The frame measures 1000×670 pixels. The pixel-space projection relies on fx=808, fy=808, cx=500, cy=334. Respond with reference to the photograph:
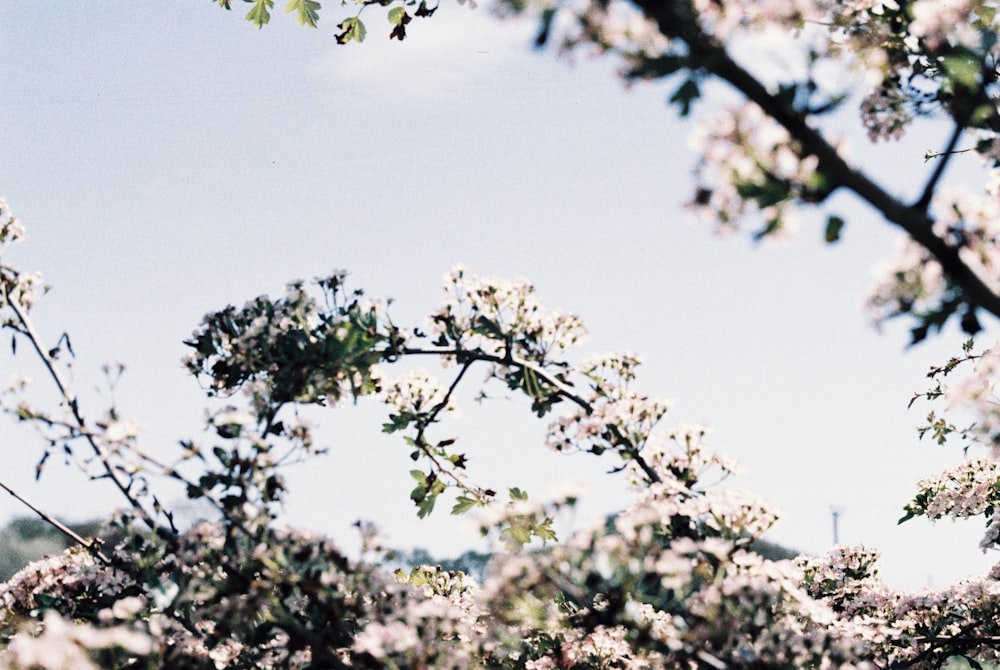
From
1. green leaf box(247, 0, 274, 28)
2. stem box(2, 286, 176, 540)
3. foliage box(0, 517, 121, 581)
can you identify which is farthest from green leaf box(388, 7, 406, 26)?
foliage box(0, 517, 121, 581)

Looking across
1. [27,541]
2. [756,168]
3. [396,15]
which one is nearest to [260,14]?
[396,15]

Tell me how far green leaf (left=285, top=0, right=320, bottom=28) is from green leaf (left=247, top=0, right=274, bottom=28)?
257 mm

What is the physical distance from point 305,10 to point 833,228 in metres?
4.60

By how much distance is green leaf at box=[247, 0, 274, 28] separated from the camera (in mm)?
6016

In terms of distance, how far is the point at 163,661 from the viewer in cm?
312

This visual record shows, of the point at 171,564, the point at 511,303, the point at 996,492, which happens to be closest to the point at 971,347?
the point at 996,492

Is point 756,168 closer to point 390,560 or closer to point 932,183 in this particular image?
point 932,183

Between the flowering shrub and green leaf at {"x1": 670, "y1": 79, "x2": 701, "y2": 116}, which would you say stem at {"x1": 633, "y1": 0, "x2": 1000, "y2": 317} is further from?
the flowering shrub

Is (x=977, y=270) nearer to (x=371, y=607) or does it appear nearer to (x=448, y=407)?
(x=371, y=607)

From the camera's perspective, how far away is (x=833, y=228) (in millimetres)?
2699

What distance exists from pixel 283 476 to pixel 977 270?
294cm

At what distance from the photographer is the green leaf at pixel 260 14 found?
237 inches

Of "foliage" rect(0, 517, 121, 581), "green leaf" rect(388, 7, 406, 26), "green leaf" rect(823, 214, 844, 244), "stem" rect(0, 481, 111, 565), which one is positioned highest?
"foliage" rect(0, 517, 121, 581)

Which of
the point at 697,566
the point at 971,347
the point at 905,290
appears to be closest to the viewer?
the point at 905,290
